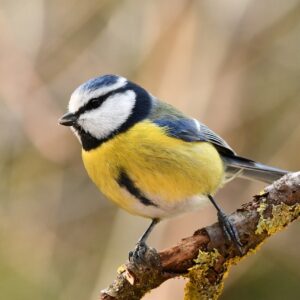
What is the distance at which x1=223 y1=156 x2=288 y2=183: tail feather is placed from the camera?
1.80 metres

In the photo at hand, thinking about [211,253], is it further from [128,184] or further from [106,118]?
[106,118]

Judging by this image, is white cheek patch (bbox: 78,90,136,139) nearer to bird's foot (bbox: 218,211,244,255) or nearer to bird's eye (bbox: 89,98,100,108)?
bird's eye (bbox: 89,98,100,108)

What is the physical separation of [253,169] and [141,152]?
426 millimetres

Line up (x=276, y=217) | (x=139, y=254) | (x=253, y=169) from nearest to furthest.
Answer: (x=276, y=217) → (x=139, y=254) → (x=253, y=169)

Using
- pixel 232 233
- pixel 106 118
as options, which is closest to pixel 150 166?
Result: pixel 106 118

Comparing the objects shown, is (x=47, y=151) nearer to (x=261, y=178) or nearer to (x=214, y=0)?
(x=214, y=0)

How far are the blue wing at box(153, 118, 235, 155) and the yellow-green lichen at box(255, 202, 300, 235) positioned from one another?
0.42 m

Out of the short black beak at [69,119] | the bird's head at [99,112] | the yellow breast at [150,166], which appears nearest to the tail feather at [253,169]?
the yellow breast at [150,166]

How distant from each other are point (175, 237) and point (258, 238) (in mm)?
1115

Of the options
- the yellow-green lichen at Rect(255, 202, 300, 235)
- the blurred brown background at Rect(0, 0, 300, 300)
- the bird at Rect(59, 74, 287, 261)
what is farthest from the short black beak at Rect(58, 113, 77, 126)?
the blurred brown background at Rect(0, 0, 300, 300)

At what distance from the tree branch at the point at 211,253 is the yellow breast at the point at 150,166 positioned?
0.20 meters

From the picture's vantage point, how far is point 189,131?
170cm

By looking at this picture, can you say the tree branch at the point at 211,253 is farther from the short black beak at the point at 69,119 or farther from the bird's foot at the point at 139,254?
the short black beak at the point at 69,119

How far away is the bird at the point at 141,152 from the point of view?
1.53 meters
